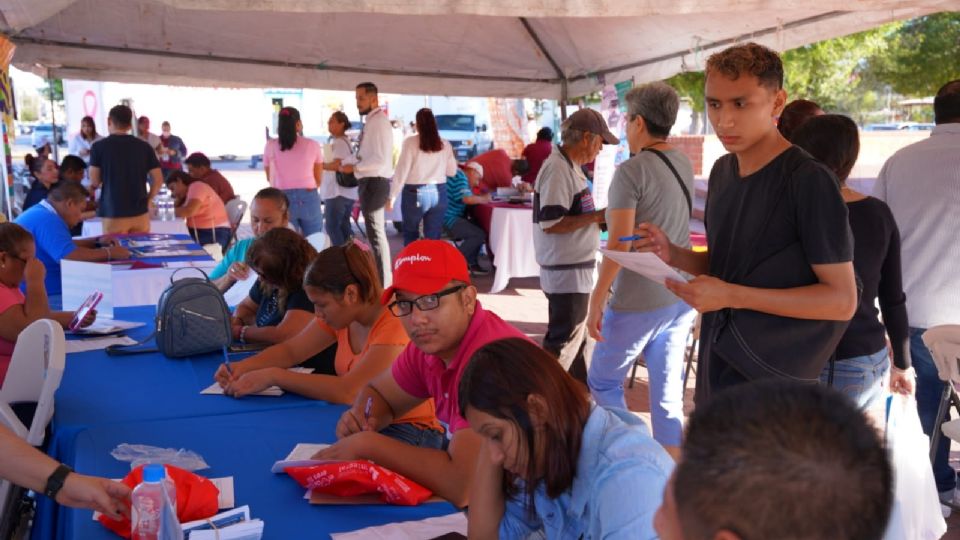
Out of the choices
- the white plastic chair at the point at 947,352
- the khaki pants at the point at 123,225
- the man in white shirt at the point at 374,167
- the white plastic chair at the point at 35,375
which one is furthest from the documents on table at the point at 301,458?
the man in white shirt at the point at 374,167

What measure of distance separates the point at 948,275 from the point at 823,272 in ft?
5.06

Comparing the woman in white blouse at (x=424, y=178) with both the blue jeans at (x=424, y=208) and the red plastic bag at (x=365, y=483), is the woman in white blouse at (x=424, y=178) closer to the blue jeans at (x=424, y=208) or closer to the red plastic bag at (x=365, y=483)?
the blue jeans at (x=424, y=208)

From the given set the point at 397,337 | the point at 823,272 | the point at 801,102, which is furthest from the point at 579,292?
the point at 823,272

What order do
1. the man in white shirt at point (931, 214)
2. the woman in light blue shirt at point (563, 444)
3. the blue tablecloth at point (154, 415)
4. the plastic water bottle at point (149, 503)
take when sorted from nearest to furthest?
the woman in light blue shirt at point (563, 444)
the plastic water bottle at point (149, 503)
the blue tablecloth at point (154, 415)
the man in white shirt at point (931, 214)

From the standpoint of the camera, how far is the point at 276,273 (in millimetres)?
3518

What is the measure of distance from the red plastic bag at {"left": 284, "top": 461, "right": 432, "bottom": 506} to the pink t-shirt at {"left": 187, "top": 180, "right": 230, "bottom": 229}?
18.9 ft

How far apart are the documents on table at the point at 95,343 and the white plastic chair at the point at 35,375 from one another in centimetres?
43

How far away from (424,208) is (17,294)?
5.17 m

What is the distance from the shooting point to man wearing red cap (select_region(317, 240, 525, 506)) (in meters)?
2.04

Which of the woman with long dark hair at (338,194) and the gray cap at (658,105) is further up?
the gray cap at (658,105)

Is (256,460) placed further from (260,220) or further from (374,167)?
(374,167)

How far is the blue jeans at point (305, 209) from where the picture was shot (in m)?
8.15

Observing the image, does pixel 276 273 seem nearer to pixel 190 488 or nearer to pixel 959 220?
pixel 190 488

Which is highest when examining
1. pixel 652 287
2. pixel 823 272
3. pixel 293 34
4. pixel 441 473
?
pixel 293 34
